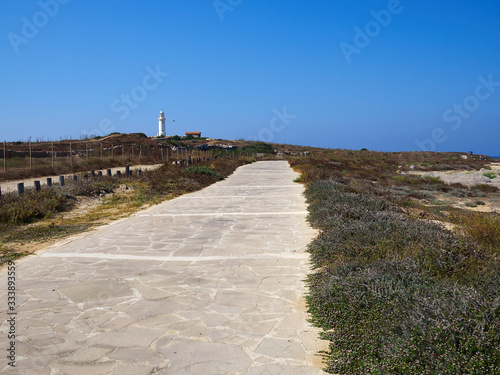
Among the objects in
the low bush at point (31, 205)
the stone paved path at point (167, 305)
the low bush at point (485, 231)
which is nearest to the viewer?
the stone paved path at point (167, 305)

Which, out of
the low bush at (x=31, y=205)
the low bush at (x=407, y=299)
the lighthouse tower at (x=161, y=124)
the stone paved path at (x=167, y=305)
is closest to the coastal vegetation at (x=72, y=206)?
the low bush at (x=31, y=205)

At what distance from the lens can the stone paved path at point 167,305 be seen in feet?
9.78

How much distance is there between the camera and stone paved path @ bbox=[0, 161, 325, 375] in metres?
2.98

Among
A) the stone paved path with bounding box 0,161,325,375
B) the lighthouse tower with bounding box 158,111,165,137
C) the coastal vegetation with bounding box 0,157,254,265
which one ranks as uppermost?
the lighthouse tower with bounding box 158,111,165,137

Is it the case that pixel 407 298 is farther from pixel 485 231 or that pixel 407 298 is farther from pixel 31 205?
pixel 31 205

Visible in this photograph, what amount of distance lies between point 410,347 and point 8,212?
912 cm

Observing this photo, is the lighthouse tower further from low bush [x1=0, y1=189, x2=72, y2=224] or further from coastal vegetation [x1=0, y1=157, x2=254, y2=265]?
low bush [x1=0, y1=189, x2=72, y2=224]

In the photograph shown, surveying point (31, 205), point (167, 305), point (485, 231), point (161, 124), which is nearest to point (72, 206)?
point (31, 205)

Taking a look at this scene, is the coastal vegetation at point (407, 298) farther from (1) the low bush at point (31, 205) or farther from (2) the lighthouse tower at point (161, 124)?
(2) the lighthouse tower at point (161, 124)

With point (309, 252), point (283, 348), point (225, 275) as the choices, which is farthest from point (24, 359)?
point (309, 252)

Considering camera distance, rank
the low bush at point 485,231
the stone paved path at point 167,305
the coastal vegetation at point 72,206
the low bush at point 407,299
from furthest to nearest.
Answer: the coastal vegetation at point 72,206, the low bush at point 485,231, the stone paved path at point 167,305, the low bush at point 407,299

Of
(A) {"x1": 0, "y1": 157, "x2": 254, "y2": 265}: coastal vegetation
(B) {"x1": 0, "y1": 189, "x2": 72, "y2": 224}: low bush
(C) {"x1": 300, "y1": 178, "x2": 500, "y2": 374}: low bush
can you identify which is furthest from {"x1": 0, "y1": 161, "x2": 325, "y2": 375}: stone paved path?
(B) {"x1": 0, "y1": 189, "x2": 72, "y2": 224}: low bush

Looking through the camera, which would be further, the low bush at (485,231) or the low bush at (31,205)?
the low bush at (31,205)

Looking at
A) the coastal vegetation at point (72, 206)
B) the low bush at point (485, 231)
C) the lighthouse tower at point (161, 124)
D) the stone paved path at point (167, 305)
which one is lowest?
the stone paved path at point (167, 305)
